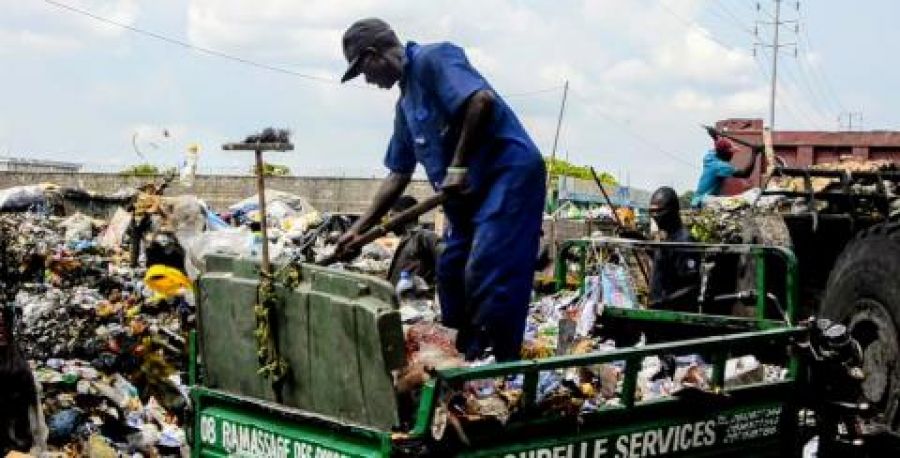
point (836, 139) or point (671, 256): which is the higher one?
point (836, 139)

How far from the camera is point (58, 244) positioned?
38.9ft

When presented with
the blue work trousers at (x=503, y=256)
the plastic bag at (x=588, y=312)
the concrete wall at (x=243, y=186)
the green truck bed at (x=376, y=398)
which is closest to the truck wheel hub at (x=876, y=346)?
the green truck bed at (x=376, y=398)

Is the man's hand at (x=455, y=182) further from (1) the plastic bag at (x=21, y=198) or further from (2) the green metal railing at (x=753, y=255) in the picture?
(1) the plastic bag at (x=21, y=198)

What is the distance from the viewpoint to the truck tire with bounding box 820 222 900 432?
5.49m

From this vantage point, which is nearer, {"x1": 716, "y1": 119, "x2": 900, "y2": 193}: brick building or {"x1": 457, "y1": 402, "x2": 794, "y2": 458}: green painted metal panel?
{"x1": 457, "y1": 402, "x2": 794, "y2": 458}: green painted metal panel

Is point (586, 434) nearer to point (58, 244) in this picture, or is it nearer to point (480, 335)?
point (480, 335)

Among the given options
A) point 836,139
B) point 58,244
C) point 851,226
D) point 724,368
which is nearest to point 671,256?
point 851,226

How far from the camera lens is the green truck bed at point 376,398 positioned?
352 cm

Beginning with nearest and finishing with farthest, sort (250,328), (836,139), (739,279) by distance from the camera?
(250,328) < (739,279) < (836,139)

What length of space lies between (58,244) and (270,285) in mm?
8486

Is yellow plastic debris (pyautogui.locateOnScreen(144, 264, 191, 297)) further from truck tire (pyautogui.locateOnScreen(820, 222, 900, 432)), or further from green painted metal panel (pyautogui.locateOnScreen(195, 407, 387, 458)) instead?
green painted metal panel (pyautogui.locateOnScreen(195, 407, 387, 458))

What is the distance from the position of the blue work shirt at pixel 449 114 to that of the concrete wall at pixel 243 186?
15367 mm

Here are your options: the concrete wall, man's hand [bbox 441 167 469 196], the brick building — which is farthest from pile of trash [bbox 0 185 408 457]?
the concrete wall

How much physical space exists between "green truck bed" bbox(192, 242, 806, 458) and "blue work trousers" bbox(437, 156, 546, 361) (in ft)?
1.58
